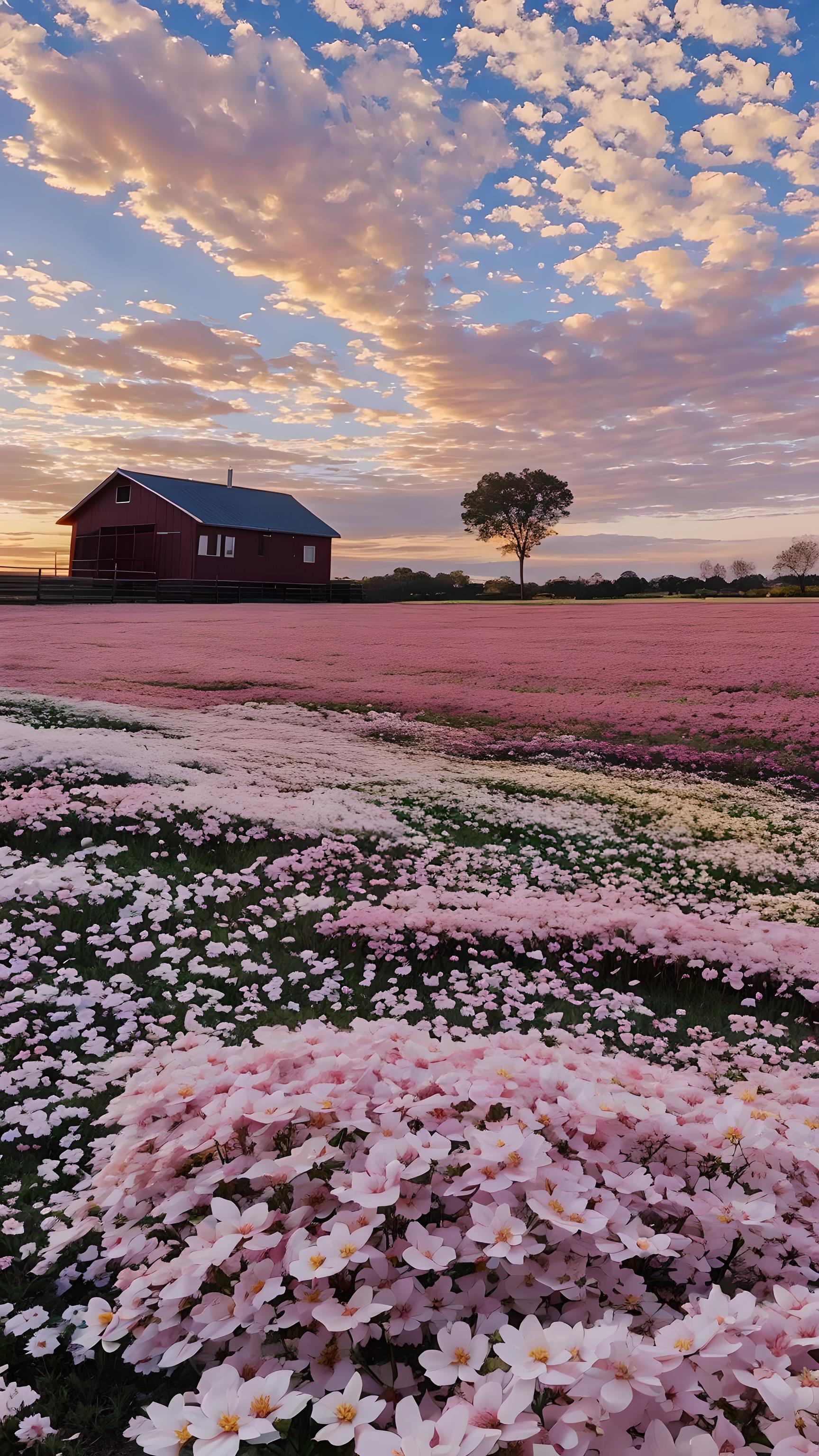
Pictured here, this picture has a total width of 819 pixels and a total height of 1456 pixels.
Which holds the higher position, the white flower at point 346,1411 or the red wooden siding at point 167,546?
the red wooden siding at point 167,546

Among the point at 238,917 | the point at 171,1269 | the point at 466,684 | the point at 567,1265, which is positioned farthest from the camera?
the point at 466,684

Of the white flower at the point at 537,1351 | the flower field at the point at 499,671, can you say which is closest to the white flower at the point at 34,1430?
the white flower at the point at 537,1351

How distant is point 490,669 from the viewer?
2456cm

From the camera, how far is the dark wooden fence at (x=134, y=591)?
5253cm

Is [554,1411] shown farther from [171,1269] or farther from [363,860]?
[363,860]

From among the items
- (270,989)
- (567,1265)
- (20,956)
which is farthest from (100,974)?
(567,1265)

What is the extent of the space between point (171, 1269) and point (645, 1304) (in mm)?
1498

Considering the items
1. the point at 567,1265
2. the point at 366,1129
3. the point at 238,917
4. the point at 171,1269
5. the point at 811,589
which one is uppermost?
the point at 811,589

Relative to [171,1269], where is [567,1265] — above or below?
above

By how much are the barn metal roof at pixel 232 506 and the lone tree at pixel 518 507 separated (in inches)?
792

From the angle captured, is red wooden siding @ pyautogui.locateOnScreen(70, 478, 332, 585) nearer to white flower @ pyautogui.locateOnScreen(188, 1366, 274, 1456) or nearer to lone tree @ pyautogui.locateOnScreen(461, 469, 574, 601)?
lone tree @ pyautogui.locateOnScreen(461, 469, 574, 601)

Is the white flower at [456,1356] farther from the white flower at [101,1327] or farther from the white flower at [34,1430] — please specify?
the white flower at [34,1430]

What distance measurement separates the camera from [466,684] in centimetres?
2262

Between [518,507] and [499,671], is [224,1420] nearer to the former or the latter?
[499,671]
